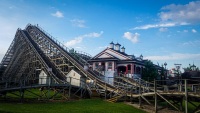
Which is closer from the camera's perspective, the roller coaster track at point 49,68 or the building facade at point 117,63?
the roller coaster track at point 49,68

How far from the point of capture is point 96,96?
33062 mm

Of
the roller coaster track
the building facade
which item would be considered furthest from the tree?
the roller coaster track

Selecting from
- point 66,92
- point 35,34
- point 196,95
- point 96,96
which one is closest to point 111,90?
point 96,96

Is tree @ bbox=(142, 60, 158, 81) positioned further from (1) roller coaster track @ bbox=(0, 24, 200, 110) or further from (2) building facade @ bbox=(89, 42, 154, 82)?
(1) roller coaster track @ bbox=(0, 24, 200, 110)

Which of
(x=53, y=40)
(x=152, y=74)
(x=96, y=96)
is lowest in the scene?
(x=96, y=96)

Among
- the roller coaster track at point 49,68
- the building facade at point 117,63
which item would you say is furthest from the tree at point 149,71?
the roller coaster track at point 49,68

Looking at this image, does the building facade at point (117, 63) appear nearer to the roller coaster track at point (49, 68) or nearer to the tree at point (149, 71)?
the tree at point (149, 71)

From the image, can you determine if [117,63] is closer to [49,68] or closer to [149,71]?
[149,71]

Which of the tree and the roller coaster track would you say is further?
the tree

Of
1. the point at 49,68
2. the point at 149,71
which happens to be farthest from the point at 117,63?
the point at 49,68

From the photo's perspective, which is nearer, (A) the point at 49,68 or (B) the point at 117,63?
(A) the point at 49,68

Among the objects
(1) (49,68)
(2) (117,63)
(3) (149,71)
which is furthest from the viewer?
(2) (117,63)

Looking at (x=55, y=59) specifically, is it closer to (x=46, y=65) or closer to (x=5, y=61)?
(x=46, y=65)

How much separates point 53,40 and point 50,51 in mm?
6600
